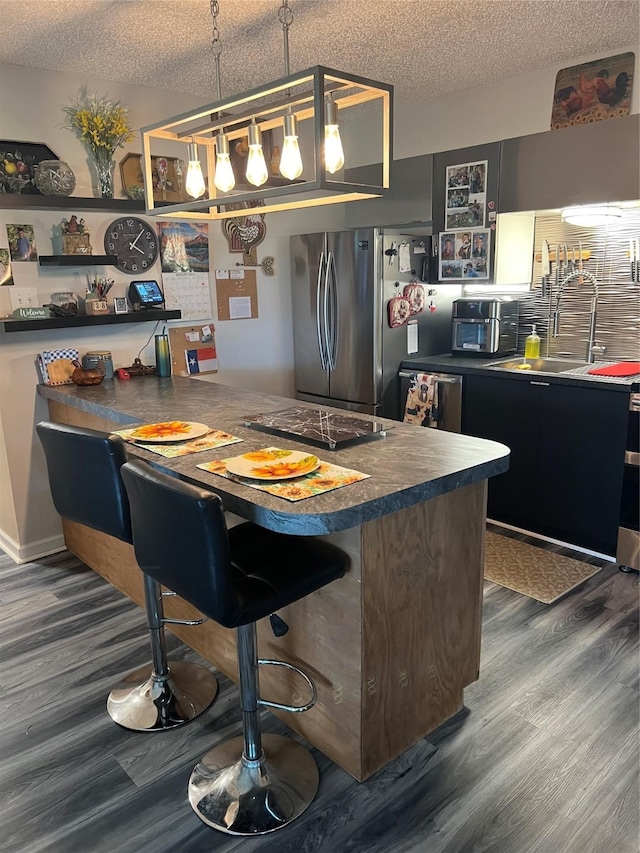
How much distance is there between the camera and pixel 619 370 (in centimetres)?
332

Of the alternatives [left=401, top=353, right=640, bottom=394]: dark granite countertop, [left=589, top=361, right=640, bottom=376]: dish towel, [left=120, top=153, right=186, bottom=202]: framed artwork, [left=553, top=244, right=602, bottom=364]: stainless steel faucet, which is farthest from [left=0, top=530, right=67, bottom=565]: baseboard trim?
[left=553, top=244, right=602, bottom=364]: stainless steel faucet

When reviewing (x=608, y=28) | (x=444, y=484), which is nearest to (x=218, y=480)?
(x=444, y=484)

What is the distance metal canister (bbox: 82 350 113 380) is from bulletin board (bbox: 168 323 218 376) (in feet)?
1.51

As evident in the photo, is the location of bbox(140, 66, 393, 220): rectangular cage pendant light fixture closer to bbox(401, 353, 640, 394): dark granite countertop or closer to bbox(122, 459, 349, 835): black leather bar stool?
bbox(122, 459, 349, 835): black leather bar stool

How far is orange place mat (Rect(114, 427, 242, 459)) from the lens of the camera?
6.88ft

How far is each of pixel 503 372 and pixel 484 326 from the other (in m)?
0.51

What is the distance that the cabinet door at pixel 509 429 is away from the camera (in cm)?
348

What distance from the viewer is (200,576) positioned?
1582 millimetres

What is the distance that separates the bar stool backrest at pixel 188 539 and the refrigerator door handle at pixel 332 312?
8.53ft

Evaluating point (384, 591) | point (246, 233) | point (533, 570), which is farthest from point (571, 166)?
point (384, 591)

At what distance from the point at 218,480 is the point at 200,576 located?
32cm

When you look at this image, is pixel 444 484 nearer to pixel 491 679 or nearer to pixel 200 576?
pixel 200 576

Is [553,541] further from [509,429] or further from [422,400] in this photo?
[422,400]

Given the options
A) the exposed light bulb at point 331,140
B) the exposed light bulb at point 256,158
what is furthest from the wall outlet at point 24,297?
the exposed light bulb at point 331,140
